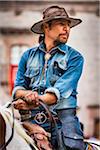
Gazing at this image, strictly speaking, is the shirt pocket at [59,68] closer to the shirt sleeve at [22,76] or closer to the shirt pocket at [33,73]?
the shirt pocket at [33,73]

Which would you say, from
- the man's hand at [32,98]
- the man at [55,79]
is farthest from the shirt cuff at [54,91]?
the man's hand at [32,98]

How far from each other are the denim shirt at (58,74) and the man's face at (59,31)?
1.6 inches

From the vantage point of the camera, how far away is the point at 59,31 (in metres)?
3.50

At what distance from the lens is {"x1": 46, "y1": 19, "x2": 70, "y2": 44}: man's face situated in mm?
3502

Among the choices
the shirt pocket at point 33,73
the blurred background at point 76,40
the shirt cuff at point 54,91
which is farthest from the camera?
the blurred background at point 76,40

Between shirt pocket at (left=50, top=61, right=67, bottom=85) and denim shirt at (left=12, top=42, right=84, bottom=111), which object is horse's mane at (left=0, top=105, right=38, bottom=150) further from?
shirt pocket at (left=50, top=61, right=67, bottom=85)

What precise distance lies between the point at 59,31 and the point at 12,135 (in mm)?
680

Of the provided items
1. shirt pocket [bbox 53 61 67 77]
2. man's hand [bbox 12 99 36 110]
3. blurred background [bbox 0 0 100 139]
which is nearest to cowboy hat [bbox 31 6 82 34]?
shirt pocket [bbox 53 61 67 77]

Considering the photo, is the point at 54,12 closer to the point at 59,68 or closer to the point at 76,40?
the point at 59,68

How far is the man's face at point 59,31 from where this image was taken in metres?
3.50

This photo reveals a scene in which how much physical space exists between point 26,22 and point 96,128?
10.5 feet

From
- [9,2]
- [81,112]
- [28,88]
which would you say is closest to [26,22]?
[9,2]

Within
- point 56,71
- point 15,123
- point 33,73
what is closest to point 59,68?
point 56,71

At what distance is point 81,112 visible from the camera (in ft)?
50.3
